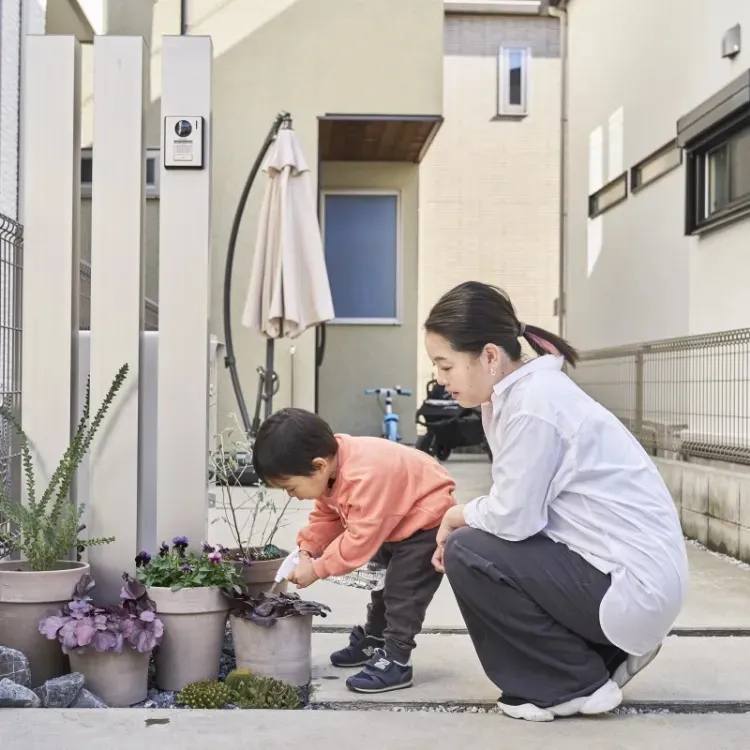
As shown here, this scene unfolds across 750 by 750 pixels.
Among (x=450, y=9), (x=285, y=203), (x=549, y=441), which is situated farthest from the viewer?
(x=450, y=9)

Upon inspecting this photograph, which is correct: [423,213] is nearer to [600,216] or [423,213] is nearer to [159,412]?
[600,216]

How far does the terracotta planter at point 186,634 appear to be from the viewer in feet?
8.33

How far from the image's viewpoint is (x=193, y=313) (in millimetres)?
2850

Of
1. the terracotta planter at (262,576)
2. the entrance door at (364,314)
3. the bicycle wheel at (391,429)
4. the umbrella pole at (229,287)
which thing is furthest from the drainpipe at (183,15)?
the terracotta planter at (262,576)

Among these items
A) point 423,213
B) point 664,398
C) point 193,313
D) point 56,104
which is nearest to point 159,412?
point 193,313

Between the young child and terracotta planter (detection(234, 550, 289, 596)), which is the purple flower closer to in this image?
terracotta planter (detection(234, 550, 289, 596))

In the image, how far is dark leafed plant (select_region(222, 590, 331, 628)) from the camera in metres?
2.53

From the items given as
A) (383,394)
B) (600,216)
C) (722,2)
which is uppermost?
(722,2)

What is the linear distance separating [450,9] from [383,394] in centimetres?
561

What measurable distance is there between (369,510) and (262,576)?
472 millimetres

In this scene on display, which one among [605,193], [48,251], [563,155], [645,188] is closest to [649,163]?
[645,188]

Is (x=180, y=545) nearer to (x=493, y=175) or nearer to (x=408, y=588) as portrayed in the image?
(x=408, y=588)

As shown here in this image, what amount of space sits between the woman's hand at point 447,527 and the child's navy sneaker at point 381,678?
30 cm

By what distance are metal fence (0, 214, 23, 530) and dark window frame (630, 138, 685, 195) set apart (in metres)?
5.25
